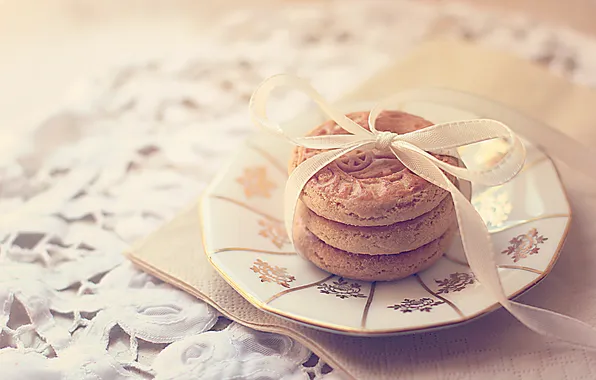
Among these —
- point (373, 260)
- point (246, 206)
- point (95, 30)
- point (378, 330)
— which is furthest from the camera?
point (95, 30)

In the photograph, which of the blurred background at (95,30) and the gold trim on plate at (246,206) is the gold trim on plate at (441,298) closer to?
the gold trim on plate at (246,206)

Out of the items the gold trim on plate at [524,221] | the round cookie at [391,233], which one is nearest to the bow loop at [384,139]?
the round cookie at [391,233]

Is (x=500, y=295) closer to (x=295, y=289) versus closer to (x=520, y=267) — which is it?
(x=520, y=267)

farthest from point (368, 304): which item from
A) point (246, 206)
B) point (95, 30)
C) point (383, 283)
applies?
point (95, 30)

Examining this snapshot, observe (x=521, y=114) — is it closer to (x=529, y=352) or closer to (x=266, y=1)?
(x=529, y=352)

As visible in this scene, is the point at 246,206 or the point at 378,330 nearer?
the point at 378,330

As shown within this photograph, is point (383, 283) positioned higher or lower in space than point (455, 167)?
lower

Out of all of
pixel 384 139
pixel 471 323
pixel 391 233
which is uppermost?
pixel 384 139

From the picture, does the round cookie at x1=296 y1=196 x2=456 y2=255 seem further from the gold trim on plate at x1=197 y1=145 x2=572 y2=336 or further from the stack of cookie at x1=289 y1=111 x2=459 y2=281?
the gold trim on plate at x1=197 y1=145 x2=572 y2=336

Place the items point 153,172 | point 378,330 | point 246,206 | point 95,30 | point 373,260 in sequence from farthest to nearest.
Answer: point 95,30
point 153,172
point 246,206
point 373,260
point 378,330
